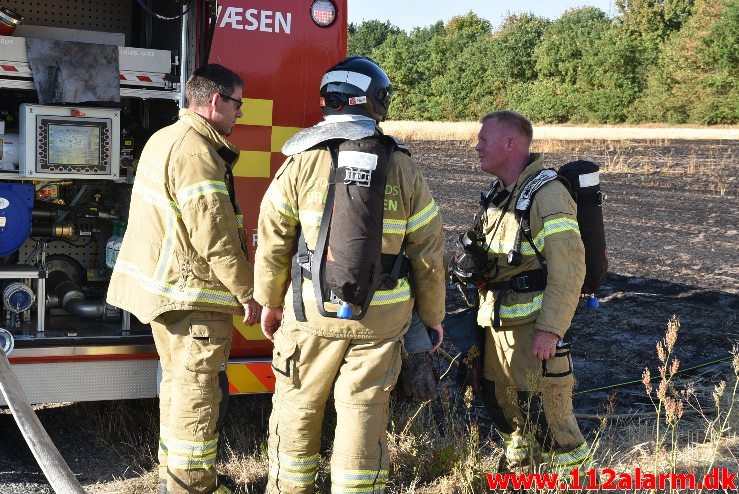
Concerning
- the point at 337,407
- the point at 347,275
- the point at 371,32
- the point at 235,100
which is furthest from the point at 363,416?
the point at 371,32

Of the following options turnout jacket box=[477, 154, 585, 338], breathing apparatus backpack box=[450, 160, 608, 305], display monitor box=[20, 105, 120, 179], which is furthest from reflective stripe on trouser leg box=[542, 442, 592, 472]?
display monitor box=[20, 105, 120, 179]

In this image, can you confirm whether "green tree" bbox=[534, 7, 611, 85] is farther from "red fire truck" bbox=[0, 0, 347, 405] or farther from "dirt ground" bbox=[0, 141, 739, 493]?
"red fire truck" bbox=[0, 0, 347, 405]

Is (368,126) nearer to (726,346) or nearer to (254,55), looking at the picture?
(254,55)

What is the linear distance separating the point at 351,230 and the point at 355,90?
1.85ft

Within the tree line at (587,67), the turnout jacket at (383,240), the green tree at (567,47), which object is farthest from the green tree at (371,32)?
the turnout jacket at (383,240)

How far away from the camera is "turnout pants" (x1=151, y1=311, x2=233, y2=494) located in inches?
149

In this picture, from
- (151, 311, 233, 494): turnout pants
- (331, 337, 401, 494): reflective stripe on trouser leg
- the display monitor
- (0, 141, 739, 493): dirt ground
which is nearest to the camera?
(331, 337, 401, 494): reflective stripe on trouser leg

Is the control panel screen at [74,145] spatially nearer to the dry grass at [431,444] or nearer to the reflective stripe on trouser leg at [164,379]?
the reflective stripe on trouser leg at [164,379]

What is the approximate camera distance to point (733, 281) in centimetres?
904

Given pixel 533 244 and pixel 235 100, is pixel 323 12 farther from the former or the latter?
pixel 533 244

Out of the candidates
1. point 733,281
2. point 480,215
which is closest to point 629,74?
point 733,281

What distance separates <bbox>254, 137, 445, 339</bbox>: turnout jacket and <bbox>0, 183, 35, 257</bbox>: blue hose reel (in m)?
1.66

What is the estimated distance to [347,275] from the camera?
3.14 metres

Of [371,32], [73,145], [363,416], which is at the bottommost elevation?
[363,416]
